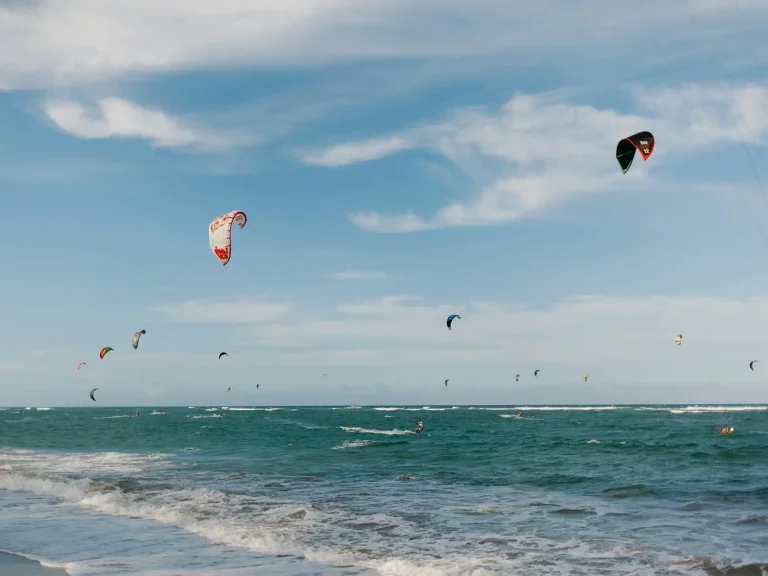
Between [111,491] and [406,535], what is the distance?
11.1 meters

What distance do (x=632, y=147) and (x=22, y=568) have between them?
60.5ft

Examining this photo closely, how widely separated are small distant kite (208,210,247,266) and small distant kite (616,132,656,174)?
12.6 metres

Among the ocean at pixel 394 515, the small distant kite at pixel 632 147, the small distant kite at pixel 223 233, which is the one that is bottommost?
the ocean at pixel 394 515

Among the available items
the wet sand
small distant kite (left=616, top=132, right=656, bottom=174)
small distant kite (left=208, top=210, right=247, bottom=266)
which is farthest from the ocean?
small distant kite (left=616, top=132, right=656, bottom=174)

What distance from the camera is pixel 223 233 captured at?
873 inches

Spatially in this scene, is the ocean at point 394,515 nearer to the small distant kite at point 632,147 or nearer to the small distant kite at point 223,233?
the small distant kite at point 223,233

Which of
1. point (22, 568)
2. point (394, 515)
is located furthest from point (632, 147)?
point (22, 568)

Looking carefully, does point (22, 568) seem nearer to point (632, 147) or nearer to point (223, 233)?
point (223, 233)

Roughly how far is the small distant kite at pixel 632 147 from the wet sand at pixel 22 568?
17233mm

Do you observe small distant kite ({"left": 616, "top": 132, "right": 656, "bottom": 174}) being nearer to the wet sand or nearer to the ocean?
the ocean

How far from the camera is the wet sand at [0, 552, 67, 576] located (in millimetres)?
10906

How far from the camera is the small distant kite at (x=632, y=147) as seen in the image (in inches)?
757

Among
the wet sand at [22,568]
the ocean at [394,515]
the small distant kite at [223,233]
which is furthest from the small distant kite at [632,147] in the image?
the wet sand at [22,568]

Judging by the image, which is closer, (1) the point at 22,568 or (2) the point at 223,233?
(1) the point at 22,568
